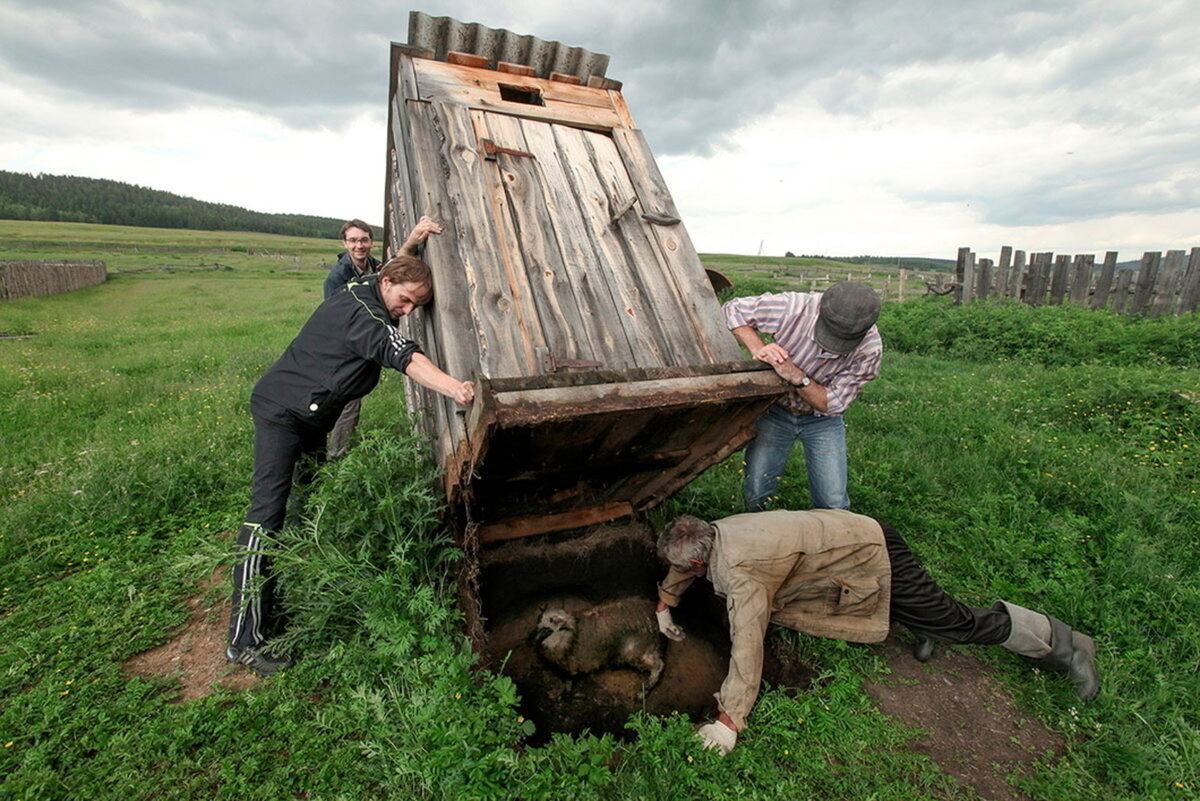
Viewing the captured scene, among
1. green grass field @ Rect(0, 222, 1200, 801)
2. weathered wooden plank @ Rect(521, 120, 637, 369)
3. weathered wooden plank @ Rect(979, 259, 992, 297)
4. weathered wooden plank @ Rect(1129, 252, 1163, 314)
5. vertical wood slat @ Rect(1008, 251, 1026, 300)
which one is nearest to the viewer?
green grass field @ Rect(0, 222, 1200, 801)

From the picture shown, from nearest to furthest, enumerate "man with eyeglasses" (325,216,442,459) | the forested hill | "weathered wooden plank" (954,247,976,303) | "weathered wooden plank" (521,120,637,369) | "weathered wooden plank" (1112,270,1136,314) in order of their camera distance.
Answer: "weathered wooden plank" (521,120,637,369) → "man with eyeglasses" (325,216,442,459) → "weathered wooden plank" (1112,270,1136,314) → "weathered wooden plank" (954,247,976,303) → the forested hill

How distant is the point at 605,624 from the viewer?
3.82 metres

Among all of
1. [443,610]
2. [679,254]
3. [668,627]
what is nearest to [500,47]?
[679,254]

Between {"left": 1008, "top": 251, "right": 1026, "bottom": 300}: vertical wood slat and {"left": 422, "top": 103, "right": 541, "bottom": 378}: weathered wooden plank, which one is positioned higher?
{"left": 1008, "top": 251, "right": 1026, "bottom": 300}: vertical wood slat

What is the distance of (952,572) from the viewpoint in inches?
167

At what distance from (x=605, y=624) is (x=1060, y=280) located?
13537mm

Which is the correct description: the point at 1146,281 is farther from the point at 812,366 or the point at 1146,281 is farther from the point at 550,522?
the point at 550,522

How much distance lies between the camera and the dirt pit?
3426 millimetres

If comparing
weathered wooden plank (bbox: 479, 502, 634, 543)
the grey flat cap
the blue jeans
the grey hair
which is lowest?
weathered wooden plank (bbox: 479, 502, 634, 543)

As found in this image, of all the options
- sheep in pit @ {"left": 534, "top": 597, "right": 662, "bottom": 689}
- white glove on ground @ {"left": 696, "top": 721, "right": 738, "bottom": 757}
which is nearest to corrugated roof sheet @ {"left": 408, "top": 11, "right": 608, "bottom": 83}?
sheep in pit @ {"left": 534, "top": 597, "right": 662, "bottom": 689}

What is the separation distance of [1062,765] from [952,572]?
4.99 feet

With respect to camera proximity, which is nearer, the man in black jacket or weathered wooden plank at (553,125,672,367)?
the man in black jacket

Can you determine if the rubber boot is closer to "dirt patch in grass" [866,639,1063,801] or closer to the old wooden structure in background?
"dirt patch in grass" [866,639,1063,801]

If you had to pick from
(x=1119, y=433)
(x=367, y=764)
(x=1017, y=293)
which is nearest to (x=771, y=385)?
(x=367, y=764)
